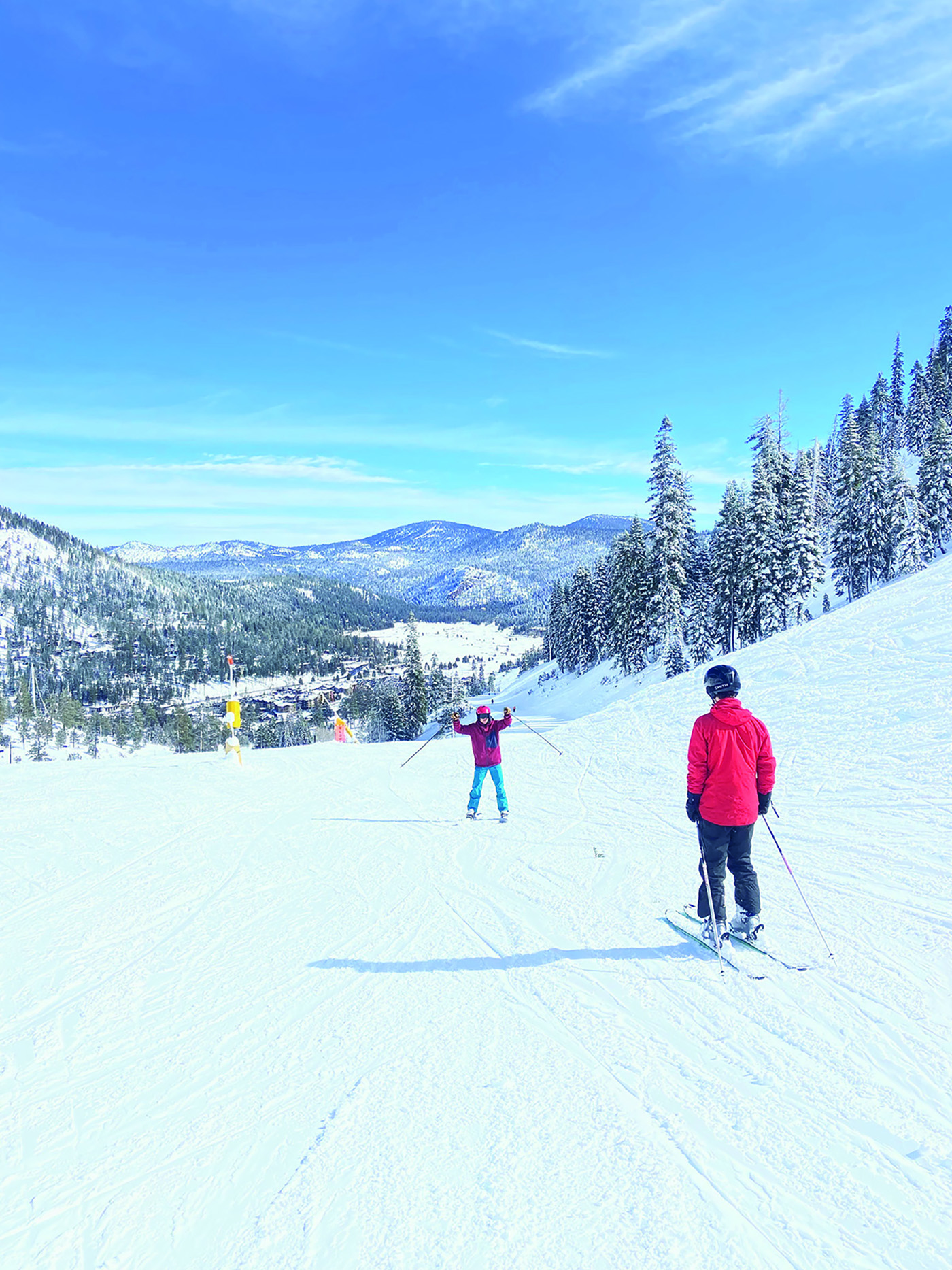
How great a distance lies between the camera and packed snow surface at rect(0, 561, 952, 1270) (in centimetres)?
276

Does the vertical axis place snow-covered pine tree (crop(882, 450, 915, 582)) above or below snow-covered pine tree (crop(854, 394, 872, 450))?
below

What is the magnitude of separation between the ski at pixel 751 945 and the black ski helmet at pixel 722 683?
207 centimetres

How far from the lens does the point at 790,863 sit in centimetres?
750

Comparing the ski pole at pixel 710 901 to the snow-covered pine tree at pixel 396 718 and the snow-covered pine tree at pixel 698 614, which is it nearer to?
the snow-covered pine tree at pixel 698 614

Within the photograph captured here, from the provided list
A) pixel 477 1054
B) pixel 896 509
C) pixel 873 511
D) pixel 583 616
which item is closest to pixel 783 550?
pixel 873 511

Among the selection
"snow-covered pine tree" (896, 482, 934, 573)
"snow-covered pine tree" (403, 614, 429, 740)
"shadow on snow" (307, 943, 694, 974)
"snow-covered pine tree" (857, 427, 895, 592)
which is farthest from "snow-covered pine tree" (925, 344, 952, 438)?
"shadow on snow" (307, 943, 694, 974)

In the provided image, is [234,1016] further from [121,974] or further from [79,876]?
[79,876]

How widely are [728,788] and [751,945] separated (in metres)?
1.42

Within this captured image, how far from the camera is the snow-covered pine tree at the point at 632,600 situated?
4231cm

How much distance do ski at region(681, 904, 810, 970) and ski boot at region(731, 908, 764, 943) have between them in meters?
0.02

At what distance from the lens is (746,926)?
5.41 metres

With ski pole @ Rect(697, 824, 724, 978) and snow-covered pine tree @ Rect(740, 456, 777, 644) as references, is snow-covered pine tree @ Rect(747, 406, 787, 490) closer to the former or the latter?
snow-covered pine tree @ Rect(740, 456, 777, 644)

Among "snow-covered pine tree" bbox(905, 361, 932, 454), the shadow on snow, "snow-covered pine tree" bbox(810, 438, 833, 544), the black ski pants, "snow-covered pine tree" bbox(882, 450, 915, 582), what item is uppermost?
"snow-covered pine tree" bbox(905, 361, 932, 454)

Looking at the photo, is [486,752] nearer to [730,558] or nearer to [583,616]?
[730,558]
